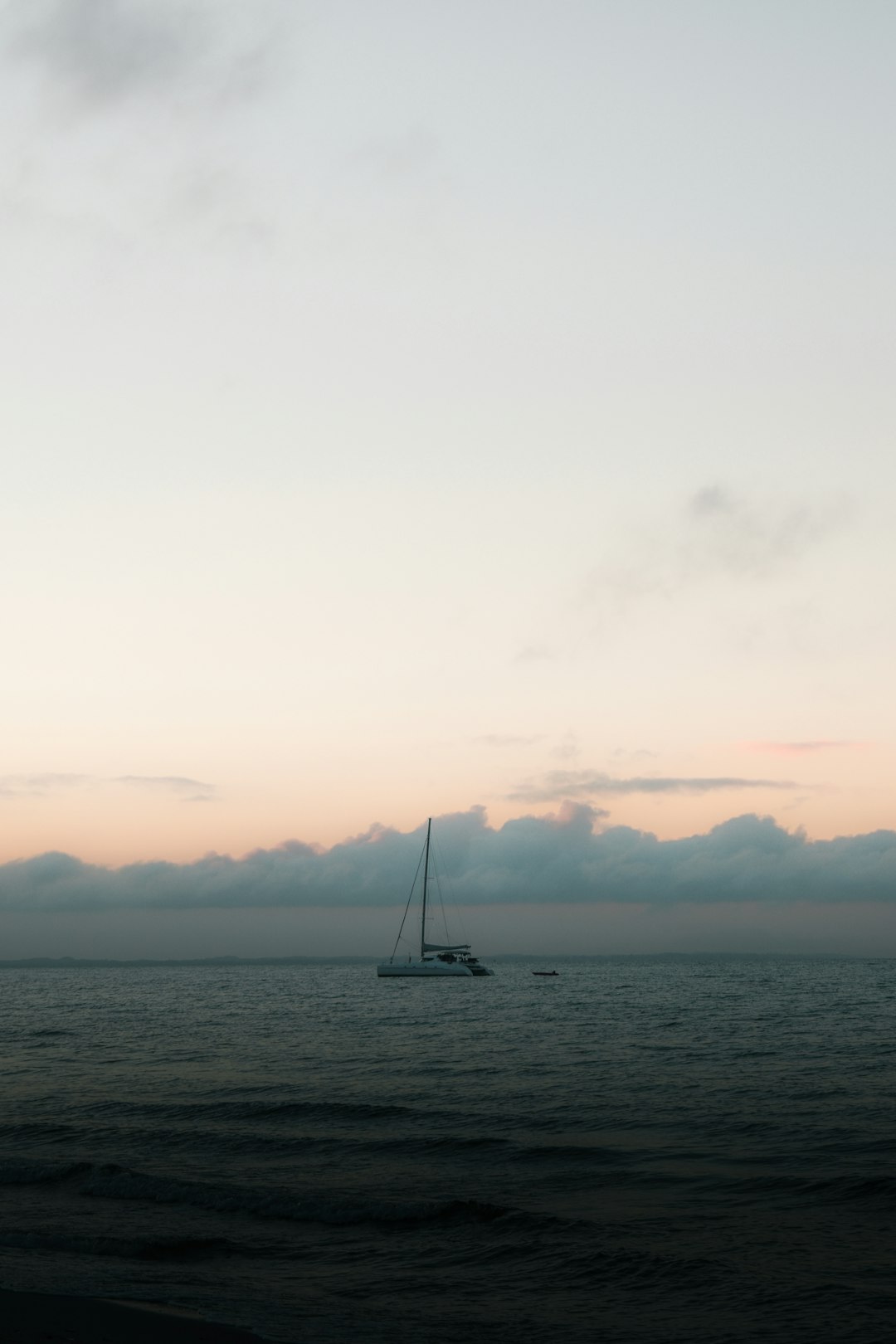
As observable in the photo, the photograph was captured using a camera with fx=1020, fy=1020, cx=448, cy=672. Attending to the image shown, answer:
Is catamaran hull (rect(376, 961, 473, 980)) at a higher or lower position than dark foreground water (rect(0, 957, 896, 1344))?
lower

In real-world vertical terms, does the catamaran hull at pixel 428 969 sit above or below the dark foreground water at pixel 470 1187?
below

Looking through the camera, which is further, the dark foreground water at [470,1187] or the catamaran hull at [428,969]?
the catamaran hull at [428,969]

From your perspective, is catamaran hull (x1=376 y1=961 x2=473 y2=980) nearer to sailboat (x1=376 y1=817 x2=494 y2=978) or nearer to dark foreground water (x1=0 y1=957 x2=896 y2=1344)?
sailboat (x1=376 y1=817 x2=494 y2=978)

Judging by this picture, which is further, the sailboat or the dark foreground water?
the sailboat

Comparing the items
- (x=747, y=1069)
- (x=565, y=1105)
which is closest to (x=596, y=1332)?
(x=565, y=1105)

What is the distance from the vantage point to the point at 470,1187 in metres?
26.4

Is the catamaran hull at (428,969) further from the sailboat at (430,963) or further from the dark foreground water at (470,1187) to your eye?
the dark foreground water at (470,1187)

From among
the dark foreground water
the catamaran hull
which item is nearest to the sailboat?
the catamaran hull

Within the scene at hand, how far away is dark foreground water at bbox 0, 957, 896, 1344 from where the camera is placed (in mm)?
17812

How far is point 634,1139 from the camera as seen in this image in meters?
32.0

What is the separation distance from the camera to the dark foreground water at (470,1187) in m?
17.8

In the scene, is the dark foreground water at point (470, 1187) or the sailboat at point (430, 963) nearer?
the dark foreground water at point (470, 1187)

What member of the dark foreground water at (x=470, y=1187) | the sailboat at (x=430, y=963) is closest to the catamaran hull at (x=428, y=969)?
the sailboat at (x=430, y=963)

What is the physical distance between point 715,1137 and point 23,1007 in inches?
4052
